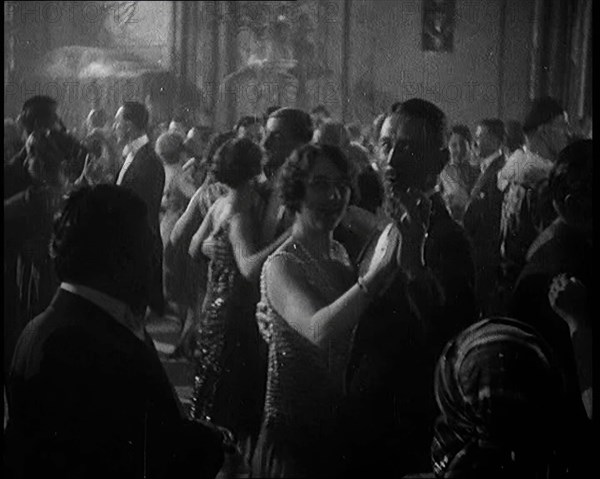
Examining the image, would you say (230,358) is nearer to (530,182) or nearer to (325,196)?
(325,196)

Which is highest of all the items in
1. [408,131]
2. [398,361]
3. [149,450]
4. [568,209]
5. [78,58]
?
[78,58]

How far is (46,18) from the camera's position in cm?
215

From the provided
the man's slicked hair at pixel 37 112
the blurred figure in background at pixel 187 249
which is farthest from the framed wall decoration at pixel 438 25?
the man's slicked hair at pixel 37 112

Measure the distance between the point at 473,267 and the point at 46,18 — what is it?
3.59 feet

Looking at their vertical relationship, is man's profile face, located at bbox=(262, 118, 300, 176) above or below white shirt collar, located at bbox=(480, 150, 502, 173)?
above

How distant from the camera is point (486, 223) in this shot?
2180 mm

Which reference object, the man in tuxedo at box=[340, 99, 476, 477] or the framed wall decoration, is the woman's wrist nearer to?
the man in tuxedo at box=[340, 99, 476, 477]

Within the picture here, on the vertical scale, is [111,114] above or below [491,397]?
above

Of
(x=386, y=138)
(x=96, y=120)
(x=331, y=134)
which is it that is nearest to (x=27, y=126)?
(x=96, y=120)

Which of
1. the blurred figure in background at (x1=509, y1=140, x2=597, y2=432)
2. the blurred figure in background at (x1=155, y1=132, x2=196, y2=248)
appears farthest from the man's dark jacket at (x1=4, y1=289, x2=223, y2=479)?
the blurred figure in background at (x1=509, y1=140, x2=597, y2=432)

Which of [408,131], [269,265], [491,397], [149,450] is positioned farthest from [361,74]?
[149,450]

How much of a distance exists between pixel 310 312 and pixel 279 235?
7.1 inches

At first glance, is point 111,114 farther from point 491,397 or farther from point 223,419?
point 491,397

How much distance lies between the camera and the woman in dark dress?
2.15m
